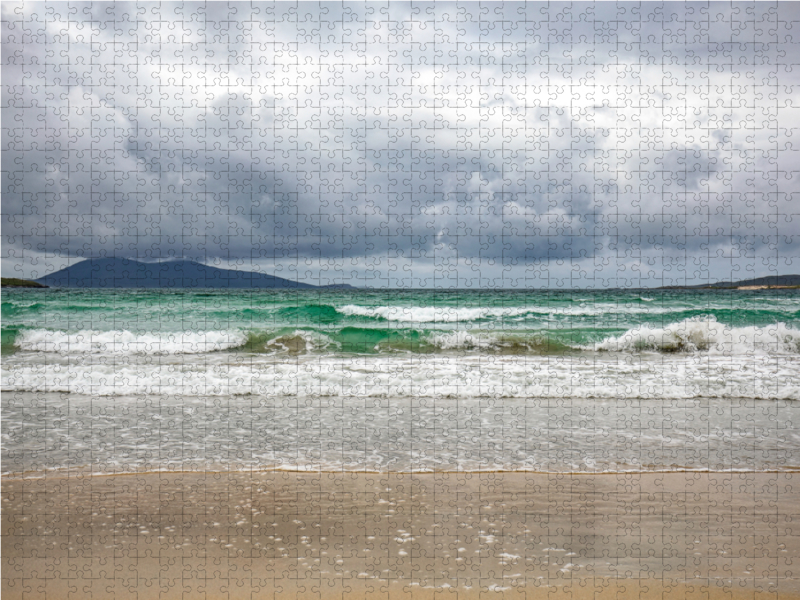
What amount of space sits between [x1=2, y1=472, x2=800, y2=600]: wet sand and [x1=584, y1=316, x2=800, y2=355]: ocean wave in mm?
10090

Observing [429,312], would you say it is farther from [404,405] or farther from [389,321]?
[404,405]

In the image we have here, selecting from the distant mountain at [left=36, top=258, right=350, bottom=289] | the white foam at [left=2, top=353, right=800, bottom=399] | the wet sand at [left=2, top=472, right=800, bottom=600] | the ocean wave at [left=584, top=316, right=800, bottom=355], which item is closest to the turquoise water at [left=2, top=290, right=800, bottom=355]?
the ocean wave at [left=584, top=316, right=800, bottom=355]

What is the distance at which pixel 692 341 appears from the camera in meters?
14.1

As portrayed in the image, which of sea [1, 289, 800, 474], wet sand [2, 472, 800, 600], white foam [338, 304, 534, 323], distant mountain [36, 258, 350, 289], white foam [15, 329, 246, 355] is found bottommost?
wet sand [2, 472, 800, 600]

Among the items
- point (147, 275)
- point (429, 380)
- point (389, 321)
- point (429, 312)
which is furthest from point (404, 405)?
point (429, 312)

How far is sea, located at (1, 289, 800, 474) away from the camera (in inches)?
197

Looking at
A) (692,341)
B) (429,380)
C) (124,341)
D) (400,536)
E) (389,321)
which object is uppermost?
(389,321)

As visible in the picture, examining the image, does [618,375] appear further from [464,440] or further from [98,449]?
[98,449]

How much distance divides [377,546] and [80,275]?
5.23 meters

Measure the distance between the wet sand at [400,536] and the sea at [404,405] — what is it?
0.49 m

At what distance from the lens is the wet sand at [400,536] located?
2838 mm

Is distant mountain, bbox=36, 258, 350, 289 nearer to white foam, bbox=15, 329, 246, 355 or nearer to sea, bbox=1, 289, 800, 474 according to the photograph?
sea, bbox=1, 289, 800, 474

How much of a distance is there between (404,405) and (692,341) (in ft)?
34.5

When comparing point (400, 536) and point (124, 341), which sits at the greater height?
point (124, 341)
